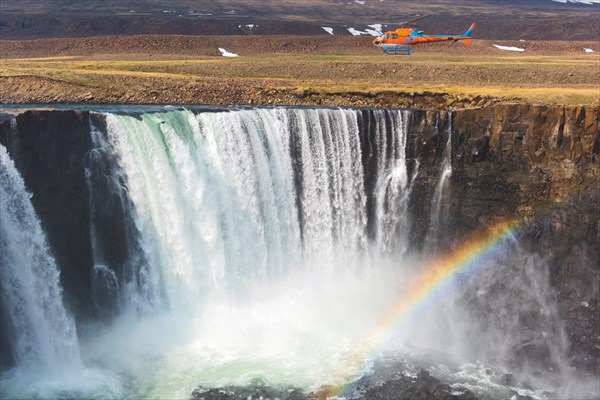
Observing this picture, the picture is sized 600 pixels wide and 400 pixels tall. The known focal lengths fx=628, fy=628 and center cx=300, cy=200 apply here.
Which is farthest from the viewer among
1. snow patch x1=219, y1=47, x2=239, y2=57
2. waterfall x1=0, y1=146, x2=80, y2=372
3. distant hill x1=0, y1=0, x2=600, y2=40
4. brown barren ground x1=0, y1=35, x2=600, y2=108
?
distant hill x1=0, y1=0, x2=600, y2=40

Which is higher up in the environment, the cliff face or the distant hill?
the distant hill

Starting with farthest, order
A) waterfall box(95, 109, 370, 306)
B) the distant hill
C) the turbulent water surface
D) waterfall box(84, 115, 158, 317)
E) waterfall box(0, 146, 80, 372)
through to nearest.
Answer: the distant hill → waterfall box(95, 109, 370, 306) → waterfall box(84, 115, 158, 317) → the turbulent water surface → waterfall box(0, 146, 80, 372)

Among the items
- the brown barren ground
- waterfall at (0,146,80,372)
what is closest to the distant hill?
the brown barren ground

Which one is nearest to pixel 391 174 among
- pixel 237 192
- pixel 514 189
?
pixel 514 189

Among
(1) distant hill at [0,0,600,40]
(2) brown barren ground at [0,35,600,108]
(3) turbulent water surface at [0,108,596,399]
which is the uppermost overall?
(1) distant hill at [0,0,600,40]

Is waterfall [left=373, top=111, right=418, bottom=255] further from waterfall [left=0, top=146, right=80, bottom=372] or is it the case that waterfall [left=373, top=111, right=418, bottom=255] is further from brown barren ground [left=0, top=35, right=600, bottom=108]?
waterfall [left=0, top=146, right=80, bottom=372]

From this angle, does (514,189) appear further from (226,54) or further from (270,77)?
(226,54)

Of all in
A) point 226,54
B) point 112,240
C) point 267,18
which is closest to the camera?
point 112,240

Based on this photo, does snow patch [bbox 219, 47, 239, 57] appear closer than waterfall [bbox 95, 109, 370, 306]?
No
